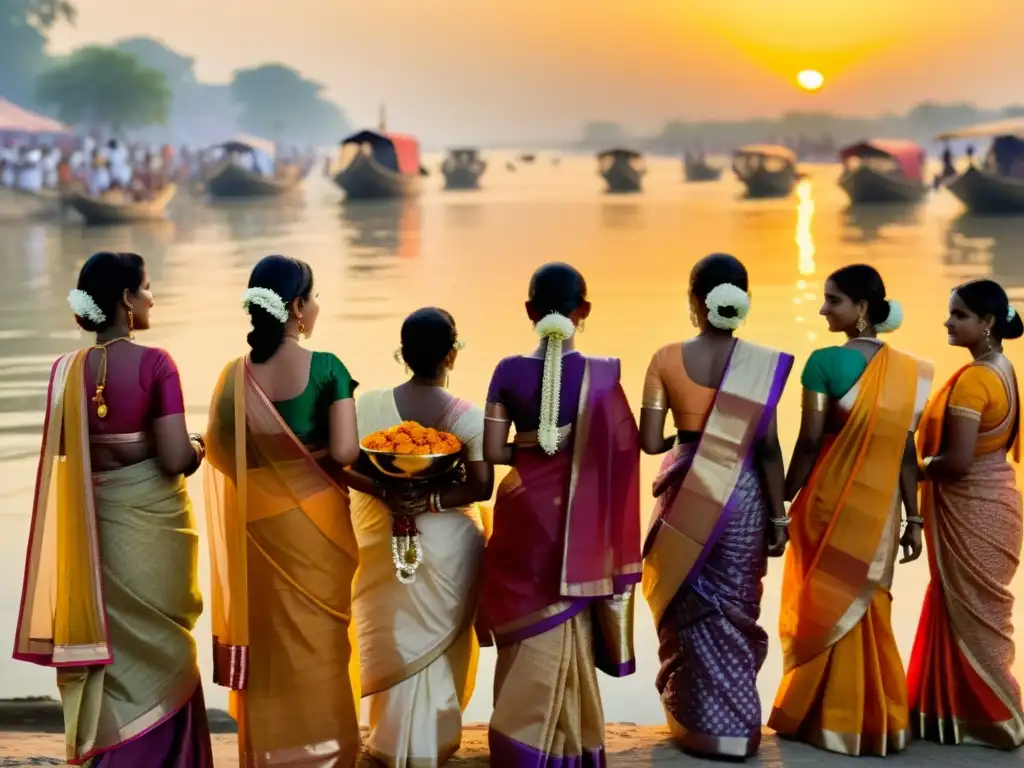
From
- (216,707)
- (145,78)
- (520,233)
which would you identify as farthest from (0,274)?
(145,78)

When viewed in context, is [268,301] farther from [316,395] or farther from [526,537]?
[526,537]

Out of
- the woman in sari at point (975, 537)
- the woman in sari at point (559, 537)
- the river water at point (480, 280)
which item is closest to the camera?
the woman in sari at point (559, 537)

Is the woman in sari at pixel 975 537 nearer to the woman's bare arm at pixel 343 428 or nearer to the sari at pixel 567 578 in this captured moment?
the sari at pixel 567 578

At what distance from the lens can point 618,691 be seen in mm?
4141

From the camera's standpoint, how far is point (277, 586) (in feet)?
9.14

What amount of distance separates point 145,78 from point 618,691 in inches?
1888

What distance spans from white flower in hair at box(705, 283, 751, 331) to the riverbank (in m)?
1.05

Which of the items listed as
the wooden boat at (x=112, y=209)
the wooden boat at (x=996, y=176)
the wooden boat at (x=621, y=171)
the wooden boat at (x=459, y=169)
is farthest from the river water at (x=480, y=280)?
the wooden boat at (x=459, y=169)

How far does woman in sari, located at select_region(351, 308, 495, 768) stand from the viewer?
9.42ft

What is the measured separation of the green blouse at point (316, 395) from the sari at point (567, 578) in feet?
1.43

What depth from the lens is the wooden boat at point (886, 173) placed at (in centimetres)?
3077

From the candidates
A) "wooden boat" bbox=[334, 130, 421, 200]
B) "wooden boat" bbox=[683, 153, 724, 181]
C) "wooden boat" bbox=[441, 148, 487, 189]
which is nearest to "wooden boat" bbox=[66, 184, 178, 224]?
"wooden boat" bbox=[334, 130, 421, 200]

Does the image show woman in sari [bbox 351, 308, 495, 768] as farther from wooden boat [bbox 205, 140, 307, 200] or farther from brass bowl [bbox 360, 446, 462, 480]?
wooden boat [bbox 205, 140, 307, 200]

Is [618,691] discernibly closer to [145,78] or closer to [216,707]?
[216,707]
